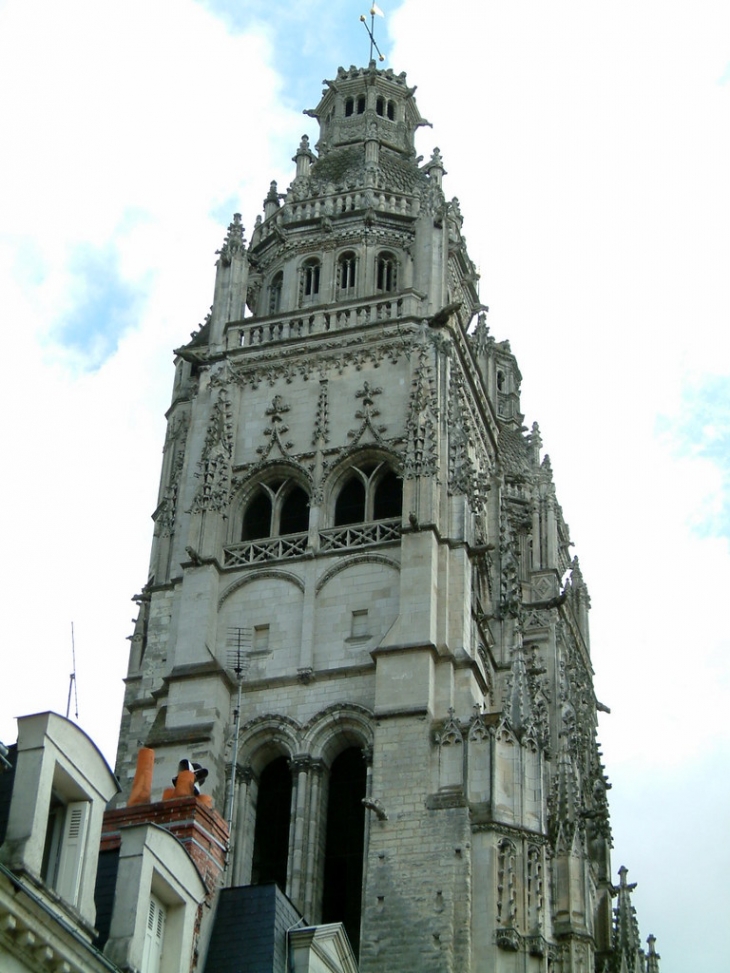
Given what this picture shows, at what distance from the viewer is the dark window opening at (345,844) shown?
106ft

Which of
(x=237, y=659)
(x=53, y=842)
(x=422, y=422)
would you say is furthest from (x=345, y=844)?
(x=53, y=842)

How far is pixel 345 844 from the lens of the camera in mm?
33062

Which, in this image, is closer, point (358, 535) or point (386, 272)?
point (358, 535)

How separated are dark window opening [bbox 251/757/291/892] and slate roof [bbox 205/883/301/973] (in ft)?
41.3

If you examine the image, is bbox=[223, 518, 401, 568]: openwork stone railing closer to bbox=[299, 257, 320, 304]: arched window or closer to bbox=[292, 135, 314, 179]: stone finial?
bbox=[299, 257, 320, 304]: arched window

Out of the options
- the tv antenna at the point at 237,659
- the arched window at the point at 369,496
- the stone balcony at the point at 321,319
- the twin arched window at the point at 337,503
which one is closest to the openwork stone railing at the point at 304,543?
the twin arched window at the point at 337,503

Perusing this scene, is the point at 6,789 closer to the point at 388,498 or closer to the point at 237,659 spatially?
the point at 237,659

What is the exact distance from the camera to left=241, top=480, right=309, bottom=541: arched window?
37.4m

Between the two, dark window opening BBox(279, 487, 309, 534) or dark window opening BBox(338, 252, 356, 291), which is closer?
dark window opening BBox(279, 487, 309, 534)

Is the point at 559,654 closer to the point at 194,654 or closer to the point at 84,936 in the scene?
the point at 194,654

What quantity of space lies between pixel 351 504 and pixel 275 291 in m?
7.96

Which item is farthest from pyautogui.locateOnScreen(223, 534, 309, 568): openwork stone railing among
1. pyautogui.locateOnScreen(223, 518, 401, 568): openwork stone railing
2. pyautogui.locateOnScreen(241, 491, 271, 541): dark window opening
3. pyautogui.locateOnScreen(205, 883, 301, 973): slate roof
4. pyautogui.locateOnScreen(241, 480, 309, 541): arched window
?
pyautogui.locateOnScreen(205, 883, 301, 973): slate roof

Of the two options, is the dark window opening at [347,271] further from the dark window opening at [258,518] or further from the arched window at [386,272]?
the dark window opening at [258,518]

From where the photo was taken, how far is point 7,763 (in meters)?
17.3
